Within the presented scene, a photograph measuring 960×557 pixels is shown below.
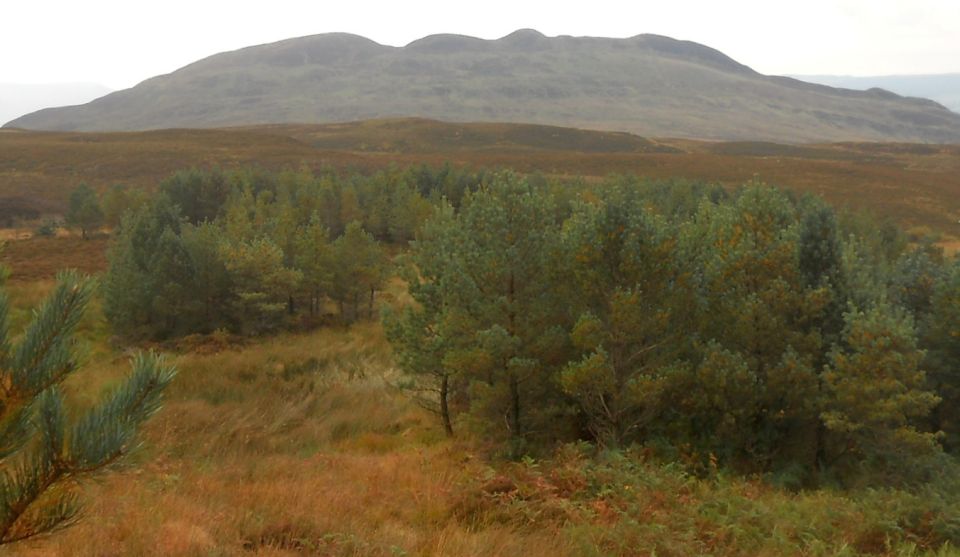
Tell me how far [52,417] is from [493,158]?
269 feet

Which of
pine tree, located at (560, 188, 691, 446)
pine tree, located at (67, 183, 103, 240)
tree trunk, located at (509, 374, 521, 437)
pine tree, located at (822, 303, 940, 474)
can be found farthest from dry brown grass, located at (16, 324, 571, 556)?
pine tree, located at (67, 183, 103, 240)

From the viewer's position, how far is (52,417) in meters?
2.57

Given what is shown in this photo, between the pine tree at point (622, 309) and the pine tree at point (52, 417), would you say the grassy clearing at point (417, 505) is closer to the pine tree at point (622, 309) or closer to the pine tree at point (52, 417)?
the pine tree at point (52, 417)

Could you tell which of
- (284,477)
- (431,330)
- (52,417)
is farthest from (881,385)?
(52,417)

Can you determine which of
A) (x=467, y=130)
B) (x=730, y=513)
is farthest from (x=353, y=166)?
(x=730, y=513)

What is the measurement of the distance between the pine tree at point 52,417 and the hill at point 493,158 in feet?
193

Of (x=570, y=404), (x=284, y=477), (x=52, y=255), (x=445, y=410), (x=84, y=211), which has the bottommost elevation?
(x=445, y=410)

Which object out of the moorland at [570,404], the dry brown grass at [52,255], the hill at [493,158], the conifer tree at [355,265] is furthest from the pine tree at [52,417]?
the hill at [493,158]

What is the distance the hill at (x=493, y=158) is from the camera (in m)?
60.3

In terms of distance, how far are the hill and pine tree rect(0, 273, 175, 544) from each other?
58.8 meters

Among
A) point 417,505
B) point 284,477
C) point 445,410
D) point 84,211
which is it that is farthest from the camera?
point 84,211

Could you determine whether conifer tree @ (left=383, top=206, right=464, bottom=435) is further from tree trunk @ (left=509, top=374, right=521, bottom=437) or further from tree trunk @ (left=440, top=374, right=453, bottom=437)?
tree trunk @ (left=509, top=374, right=521, bottom=437)

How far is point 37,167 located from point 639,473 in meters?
84.3

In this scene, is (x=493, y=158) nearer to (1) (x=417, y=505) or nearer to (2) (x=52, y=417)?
(1) (x=417, y=505)
